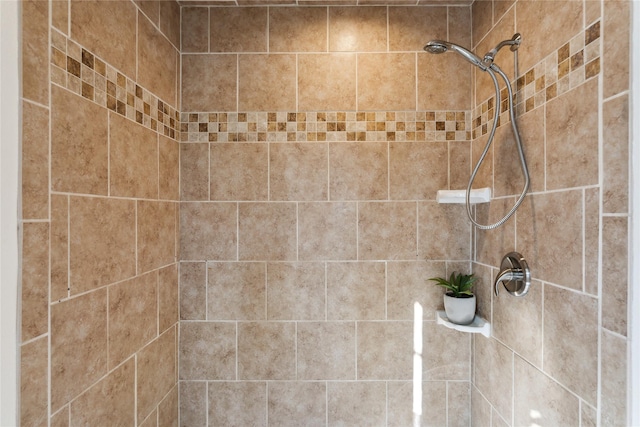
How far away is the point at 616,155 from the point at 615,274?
0.28 metres

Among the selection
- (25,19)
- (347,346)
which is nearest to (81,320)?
(25,19)

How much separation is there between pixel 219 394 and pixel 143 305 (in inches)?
24.0

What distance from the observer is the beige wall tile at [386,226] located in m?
1.60

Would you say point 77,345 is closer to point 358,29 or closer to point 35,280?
point 35,280

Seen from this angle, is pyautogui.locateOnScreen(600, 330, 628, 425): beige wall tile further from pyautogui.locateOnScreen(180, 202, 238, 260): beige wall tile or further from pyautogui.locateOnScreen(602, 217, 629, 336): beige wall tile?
pyautogui.locateOnScreen(180, 202, 238, 260): beige wall tile

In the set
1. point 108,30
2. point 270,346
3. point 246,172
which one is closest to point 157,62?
point 108,30

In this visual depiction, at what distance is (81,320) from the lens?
3.27ft

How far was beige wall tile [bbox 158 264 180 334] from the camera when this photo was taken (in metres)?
1.45

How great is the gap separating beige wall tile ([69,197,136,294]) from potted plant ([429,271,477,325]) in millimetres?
1219

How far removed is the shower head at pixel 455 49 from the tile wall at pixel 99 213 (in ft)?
3.56

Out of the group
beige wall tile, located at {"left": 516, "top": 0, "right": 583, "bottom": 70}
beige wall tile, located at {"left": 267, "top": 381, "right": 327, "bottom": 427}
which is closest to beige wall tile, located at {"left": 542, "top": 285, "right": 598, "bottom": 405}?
beige wall tile, located at {"left": 516, "top": 0, "right": 583, "bottom": 70}

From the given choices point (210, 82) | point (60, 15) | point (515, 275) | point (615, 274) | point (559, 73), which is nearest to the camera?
point (615, 274)

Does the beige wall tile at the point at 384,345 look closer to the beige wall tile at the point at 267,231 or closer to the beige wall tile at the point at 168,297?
the beige wall tile at the point at 267,231

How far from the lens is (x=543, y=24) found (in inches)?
43.7
